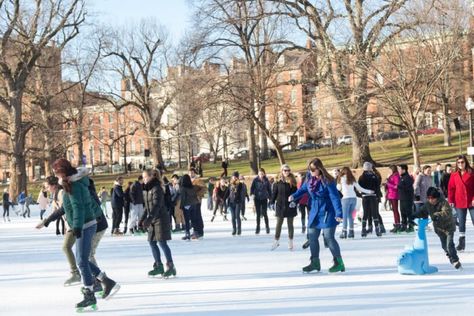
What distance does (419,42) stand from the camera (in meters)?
28.7

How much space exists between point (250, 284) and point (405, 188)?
27.6ft

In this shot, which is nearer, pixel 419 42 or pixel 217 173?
pixel 419 42

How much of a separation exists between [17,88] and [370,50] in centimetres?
2100

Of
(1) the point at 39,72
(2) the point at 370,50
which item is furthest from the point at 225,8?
(1) the point at 39,72

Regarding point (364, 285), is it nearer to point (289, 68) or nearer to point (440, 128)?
point (289, 68)

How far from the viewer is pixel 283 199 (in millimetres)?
14312

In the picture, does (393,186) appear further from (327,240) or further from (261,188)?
(327,240)

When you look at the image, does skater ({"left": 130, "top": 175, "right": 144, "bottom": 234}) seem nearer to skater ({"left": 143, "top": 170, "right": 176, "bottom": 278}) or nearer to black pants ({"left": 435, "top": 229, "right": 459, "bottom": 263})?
skater ({"left": 143, "top": 170, "right": 176, "bottom": 278})

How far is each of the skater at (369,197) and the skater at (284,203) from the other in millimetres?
2284

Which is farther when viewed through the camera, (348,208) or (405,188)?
(405,188)

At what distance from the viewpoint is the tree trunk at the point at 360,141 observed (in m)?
34.9

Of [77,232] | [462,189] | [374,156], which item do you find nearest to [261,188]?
[462,189]

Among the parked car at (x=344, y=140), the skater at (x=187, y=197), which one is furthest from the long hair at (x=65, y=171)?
the parked car at (x=344, y=140)

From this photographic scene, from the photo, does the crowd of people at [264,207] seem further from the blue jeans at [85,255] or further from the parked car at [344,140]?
the parked car at [344,140]
